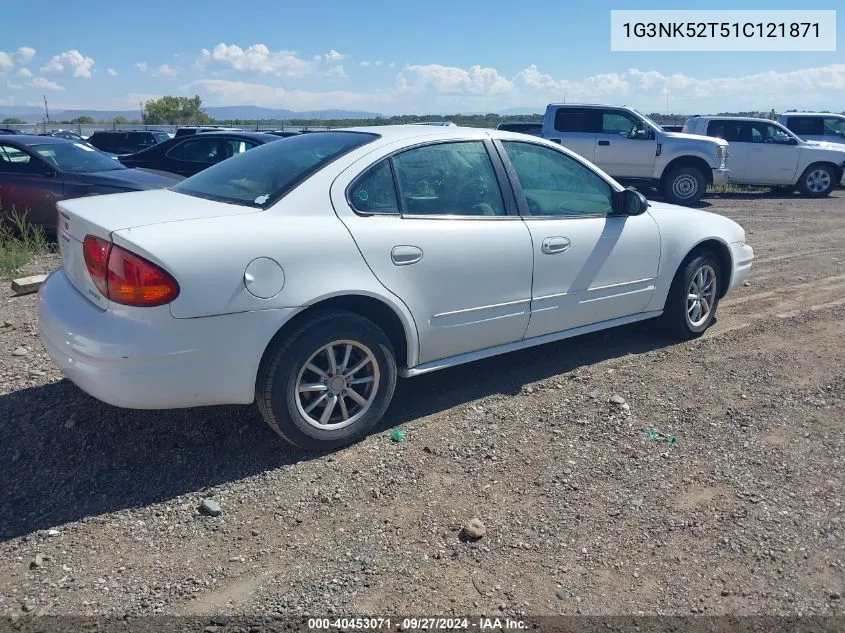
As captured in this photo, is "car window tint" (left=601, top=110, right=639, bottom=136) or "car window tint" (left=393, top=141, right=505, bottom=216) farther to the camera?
"car window tint" (left=601, top=110, right=639, bottom=136)

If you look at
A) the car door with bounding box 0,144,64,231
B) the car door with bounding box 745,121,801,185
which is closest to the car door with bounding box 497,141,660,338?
the car door with bounding box 0,144,64,231

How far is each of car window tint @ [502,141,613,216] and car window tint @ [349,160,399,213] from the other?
963mm

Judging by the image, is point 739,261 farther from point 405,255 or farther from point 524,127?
point 524,127

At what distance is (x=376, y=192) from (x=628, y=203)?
1.99m

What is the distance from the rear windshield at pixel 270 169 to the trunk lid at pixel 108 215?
0.13 m

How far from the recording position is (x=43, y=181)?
8.76 meters

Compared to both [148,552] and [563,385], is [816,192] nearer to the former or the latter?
[563,385]

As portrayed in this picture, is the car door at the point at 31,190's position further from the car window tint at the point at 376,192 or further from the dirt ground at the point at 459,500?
the car window tint at the point at 376,192

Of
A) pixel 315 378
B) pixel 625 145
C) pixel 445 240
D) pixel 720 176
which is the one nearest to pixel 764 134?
pixel 720 176

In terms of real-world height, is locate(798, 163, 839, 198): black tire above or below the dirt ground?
above

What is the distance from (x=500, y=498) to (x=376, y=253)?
1.37m

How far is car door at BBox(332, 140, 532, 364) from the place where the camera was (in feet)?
12.6

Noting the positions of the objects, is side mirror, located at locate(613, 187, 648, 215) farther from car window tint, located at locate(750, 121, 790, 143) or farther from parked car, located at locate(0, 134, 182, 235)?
car window tint, located at locate(750, 121, 790, 143)

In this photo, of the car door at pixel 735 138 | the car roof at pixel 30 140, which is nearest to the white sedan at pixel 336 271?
the car roof at pixel 30 140
